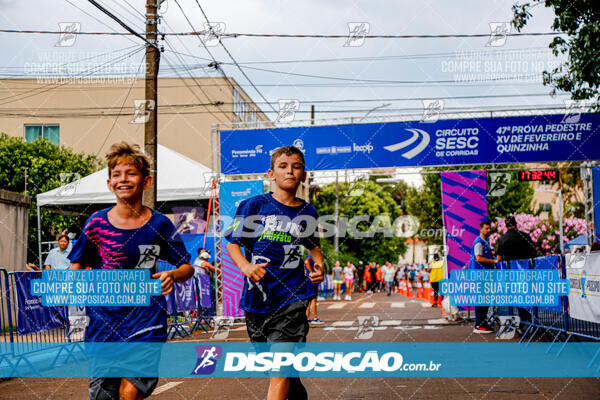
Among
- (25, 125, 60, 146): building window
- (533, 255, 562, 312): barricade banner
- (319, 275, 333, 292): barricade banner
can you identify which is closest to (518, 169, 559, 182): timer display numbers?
(533, 255, 562, 312): barricade banner

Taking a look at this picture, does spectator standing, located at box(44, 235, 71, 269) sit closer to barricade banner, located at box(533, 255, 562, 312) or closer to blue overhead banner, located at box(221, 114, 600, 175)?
blue overhead banner, located at box(221, 114, 600, 175)

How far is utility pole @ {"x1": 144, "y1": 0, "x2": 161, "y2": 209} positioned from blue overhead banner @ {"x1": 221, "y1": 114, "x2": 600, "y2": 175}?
300cm

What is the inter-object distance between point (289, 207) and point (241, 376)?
4235 millimetres

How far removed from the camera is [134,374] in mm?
3574

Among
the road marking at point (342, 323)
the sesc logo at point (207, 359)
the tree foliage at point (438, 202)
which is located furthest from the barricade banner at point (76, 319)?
the tree foliage at point (438, 202)

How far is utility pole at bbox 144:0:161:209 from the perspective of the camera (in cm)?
1415

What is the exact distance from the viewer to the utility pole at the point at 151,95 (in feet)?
46.4

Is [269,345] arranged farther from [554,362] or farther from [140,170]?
[554,362]

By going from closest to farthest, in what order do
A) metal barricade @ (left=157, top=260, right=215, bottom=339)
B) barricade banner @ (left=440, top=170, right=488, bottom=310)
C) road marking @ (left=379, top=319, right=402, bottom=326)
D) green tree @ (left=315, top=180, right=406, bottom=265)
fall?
metal barricade @ (left=157, top=260, right=215, bottom=339) → road marking @ (left=379, top=319, right=402, bottom=326) → barricade banner @ (left=440, top=170, right=488, bottom=310) → green tree @ (left=315, top=180, right=406, bottom=265)

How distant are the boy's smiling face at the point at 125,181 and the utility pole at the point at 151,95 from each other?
33.5 ft

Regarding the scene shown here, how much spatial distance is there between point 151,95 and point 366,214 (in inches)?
1928

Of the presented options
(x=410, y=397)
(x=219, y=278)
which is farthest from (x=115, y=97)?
(x=410, y=397)

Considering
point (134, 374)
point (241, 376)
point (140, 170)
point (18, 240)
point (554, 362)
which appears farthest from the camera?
point (18, 240)

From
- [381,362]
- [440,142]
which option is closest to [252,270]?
[381,362]
